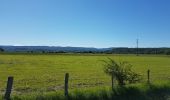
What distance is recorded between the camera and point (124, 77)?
1709 cm

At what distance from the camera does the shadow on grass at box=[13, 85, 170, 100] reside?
40.8ft

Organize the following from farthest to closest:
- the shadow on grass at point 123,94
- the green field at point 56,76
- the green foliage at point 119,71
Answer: the green field at point 56,76, the green foliage at point 119,71, the shadow on grass at point 123,94

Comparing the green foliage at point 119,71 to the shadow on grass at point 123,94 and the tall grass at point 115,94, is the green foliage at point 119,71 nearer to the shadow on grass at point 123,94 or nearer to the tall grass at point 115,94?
the tall grass at point 115,94

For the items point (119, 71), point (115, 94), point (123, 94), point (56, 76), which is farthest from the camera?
point (56, 76)

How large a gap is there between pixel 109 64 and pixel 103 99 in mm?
4460

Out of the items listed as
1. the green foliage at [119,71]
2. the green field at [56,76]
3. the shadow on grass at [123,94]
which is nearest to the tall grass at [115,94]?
the shadow on grass at [123,94]

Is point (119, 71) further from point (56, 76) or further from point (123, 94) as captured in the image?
point (56, 76)

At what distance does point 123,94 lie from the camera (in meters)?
14.2

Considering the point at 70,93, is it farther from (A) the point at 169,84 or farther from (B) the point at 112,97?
(A) the point at 169,84

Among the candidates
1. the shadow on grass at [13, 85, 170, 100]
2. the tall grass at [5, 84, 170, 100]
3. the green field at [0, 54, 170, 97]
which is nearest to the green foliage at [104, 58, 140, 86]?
the tall grass at [5, 84, 170, 100]

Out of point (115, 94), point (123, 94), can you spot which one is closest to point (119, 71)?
point (123, 94)

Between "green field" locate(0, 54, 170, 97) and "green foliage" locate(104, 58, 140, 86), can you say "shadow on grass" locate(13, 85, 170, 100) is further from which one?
"green field" locate(0, 54, 170, 97)

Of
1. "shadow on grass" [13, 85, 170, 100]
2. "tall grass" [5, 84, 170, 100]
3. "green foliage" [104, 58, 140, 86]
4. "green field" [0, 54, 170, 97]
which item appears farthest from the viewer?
"green field" [0, 54, 170, 97]

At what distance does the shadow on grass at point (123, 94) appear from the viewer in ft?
40.8
